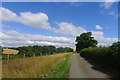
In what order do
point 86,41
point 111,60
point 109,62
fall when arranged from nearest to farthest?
point 111,60 < point 109,62 < point 86,41

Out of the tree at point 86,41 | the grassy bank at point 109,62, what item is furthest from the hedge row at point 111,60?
the tree at point 86,41

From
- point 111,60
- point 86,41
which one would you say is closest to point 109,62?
point 111,60

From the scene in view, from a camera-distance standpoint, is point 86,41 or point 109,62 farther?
point 86,41

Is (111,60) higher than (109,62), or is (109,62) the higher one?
(111,60)

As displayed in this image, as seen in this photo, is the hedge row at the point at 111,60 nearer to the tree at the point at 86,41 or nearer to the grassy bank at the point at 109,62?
the grassy bank at the point at 109,62

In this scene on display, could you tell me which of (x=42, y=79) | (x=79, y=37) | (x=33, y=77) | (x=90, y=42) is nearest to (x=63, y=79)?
(x=42, y=79)

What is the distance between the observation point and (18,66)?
9.24 metres

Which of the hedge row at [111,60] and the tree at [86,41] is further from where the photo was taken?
the tree at [86,41]

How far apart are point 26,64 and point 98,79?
5407mm

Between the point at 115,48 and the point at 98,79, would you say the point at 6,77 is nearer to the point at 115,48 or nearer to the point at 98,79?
the point at 98,79

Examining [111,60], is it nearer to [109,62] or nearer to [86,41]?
A: [109,62]

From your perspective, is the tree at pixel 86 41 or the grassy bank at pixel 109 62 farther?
the tree at pixel 86 41

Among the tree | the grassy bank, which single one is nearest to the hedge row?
the grassy bank

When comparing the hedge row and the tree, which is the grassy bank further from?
the tree
